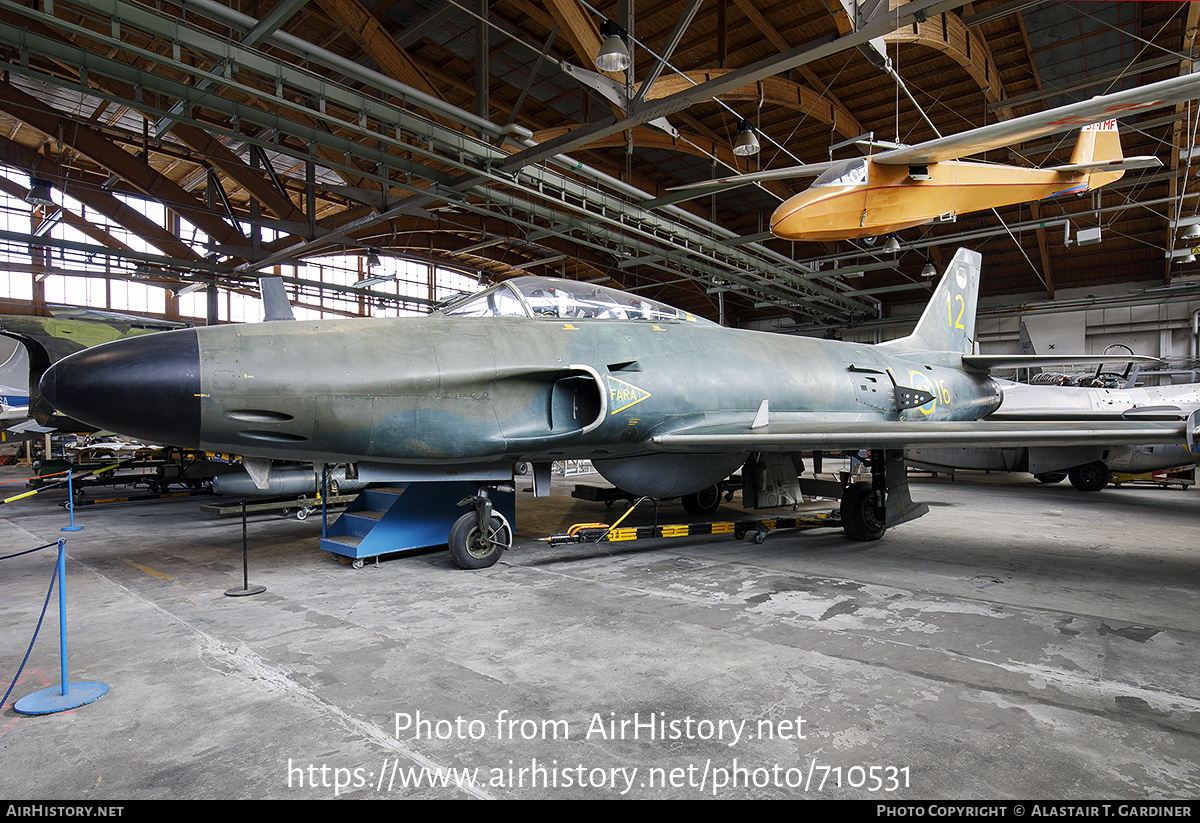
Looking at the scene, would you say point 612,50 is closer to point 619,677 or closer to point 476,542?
point 476,542

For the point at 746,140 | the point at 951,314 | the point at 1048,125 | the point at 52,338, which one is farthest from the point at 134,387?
the point at 951,314

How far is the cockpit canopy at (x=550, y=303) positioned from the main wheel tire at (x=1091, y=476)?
42.2 feet

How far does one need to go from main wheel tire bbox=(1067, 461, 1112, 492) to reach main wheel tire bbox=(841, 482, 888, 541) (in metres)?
9.61

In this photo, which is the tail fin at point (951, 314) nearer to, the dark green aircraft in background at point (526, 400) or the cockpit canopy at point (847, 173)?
the cockpit canopy at point (847, 173)

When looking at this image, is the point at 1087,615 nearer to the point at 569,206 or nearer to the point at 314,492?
the point at 314,492

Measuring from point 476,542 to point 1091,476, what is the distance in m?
14.9

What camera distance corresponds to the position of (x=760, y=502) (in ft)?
26.8

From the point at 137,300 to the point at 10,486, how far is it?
62.3ft

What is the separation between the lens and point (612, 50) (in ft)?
23.5

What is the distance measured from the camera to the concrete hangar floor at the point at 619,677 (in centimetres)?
247

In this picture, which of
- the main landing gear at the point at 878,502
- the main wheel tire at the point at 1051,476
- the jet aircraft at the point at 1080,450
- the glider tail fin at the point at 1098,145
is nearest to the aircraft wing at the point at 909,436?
the main landing gear at the point at 878,502

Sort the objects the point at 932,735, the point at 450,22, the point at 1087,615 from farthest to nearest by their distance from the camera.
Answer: the point at 450,22 → the point at 1087,615 → the point at 932,735

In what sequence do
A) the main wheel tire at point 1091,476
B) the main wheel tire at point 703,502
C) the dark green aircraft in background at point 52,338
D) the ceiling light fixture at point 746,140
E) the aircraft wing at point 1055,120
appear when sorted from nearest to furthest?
the aircraft wing at point 1055,120, the main wheel tire at point 703,502, the dark green aircraft in background at point 52,338, the ceiling light fixture at point 746,140, the main wheel tire at point 1091,476

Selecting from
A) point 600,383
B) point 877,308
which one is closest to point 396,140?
point 600,383
